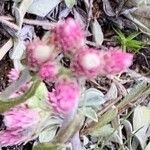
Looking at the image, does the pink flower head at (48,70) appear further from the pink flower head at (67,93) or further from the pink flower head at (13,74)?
the pink flower head at (13,74)

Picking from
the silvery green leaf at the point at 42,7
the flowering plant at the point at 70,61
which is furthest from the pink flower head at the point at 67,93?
the silvery green leaf at the point at 42,7

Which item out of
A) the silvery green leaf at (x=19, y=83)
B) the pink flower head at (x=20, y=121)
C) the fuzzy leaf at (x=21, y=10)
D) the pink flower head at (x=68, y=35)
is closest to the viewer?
the pink flower head at (x=68, y=35)

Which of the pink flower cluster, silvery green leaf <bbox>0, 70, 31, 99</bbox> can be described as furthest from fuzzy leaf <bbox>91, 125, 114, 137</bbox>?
the pink flower cluster

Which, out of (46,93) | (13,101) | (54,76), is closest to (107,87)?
(46,93)

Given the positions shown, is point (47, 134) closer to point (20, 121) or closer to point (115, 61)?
point (20, 121)

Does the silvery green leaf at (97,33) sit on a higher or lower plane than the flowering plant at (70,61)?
lower
